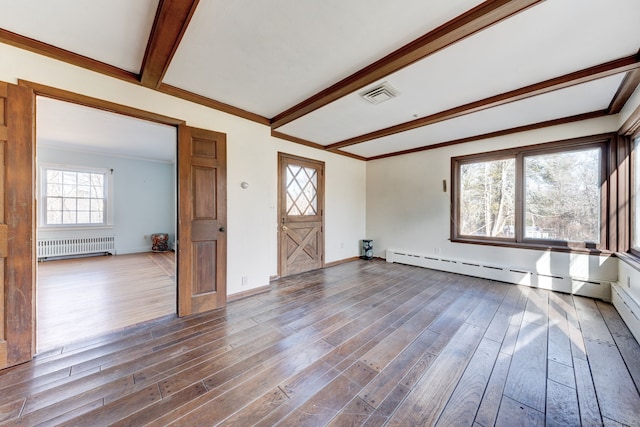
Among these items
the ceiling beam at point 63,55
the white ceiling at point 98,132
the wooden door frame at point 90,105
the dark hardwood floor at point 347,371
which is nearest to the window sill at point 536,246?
the dark hardwood floor at point 347,371

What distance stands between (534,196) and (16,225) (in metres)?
6.26

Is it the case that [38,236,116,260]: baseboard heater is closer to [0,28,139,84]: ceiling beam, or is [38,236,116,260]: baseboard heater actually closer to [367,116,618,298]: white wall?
[0,28,139,84]: ceiling beam

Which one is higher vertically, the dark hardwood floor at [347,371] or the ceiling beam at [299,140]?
the ceiling beam at [299,140]

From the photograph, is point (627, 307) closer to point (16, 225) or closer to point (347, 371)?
point (347, 371)

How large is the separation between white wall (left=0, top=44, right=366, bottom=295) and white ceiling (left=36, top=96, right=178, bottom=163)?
0.45m

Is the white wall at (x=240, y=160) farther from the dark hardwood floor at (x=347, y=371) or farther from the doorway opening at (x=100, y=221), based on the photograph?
the dark hardwood floor at (x=347, y=371)

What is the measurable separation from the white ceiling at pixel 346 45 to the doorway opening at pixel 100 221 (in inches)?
40.9

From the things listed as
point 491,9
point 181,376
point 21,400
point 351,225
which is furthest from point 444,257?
point 21,400

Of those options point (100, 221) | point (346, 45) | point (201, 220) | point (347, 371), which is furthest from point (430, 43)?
point (100, 221)

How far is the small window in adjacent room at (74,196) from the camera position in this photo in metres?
5.80

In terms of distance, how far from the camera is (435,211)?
488cm

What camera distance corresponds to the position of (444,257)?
474 cm

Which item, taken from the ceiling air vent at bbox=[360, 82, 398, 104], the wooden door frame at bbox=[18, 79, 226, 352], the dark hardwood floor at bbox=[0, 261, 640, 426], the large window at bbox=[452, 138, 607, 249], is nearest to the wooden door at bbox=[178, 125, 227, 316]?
the wooden door frame at bbox=[18, 79, 226, 352]

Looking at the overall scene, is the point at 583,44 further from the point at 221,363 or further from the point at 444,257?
the point at 221,363
